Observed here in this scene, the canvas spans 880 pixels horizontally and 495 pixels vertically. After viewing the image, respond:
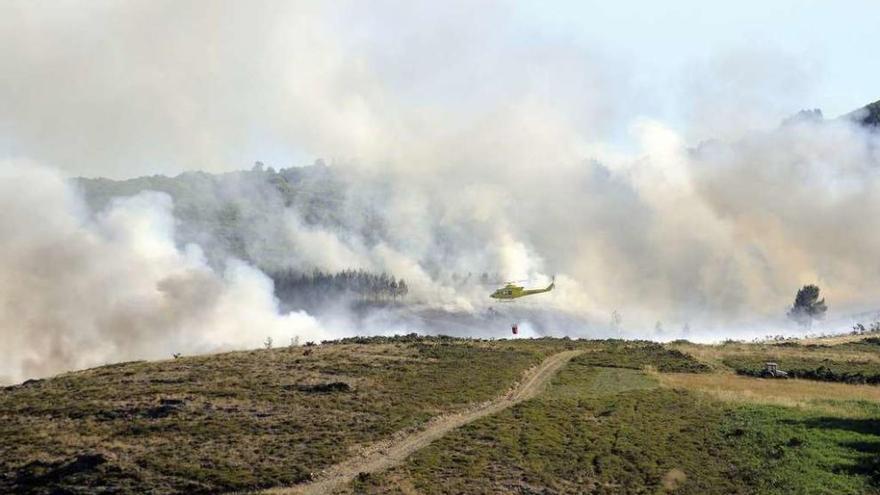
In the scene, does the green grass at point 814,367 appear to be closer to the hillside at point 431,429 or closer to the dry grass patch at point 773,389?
the hillside at point 431,429

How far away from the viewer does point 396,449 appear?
5488 centimetres

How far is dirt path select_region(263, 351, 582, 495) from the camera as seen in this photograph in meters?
47.4

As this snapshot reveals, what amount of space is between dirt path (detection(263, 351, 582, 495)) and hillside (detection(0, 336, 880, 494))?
22 cm

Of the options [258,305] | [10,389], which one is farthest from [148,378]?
[258,305]

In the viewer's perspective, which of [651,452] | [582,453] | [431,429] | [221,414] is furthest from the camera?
[221,414]

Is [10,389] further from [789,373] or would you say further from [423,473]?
[789,373]

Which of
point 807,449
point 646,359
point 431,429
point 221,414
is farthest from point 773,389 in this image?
point 221,414

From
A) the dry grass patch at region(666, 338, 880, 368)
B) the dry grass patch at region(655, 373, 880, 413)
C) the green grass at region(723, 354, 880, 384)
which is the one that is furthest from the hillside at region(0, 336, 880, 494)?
the dry grass patch at region(666, 338, 880, 368)

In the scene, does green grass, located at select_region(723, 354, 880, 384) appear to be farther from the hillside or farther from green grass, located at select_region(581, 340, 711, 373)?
green grass, located at select_region(581, 340, 711, 373)

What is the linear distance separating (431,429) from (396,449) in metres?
6.20

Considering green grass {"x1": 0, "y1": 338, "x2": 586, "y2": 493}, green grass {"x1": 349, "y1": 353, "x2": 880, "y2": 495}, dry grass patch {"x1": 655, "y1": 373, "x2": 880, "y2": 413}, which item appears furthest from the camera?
dry grass patch {"x1": 655, "y1": 373, "x2": 880, "y2": 413}

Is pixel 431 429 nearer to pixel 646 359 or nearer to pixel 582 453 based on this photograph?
pixel 582 453

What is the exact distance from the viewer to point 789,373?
299 ft

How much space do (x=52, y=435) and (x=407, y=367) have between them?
135 feet
